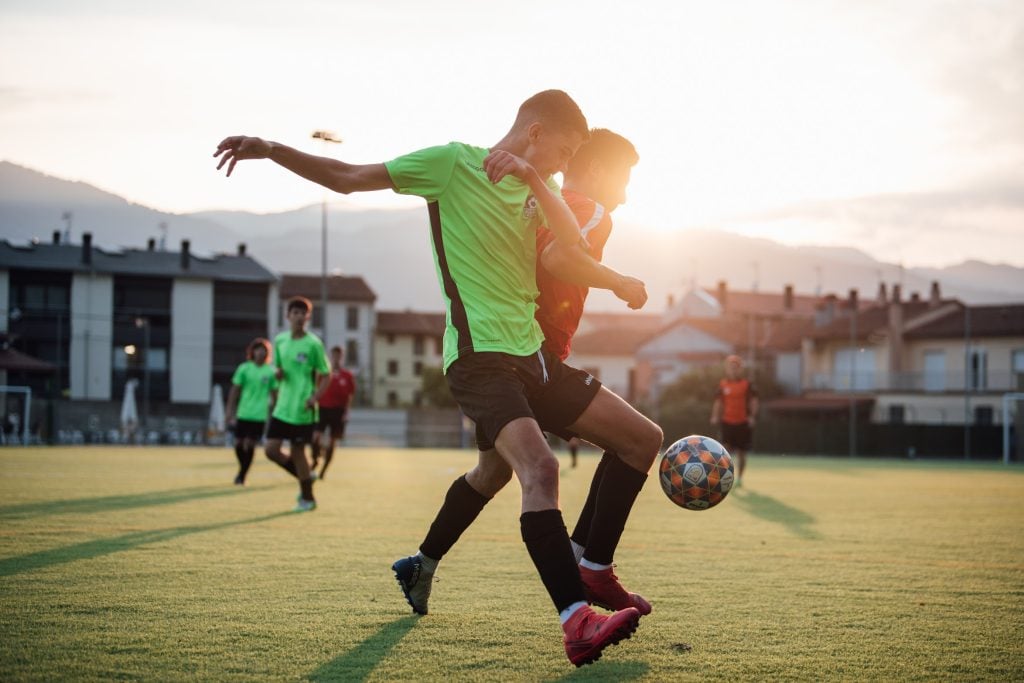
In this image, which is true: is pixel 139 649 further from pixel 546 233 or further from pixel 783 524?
pixel 783 524

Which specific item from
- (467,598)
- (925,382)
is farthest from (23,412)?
(925,382)

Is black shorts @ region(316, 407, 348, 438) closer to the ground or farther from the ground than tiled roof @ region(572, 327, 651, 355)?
closer to the ground

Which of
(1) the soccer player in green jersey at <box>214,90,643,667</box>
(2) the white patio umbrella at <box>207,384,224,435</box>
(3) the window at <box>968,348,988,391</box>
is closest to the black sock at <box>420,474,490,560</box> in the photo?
(1) the soccer player in green jersey at <box>214,90,643,667</box>

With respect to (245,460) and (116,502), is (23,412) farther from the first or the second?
(116,502)

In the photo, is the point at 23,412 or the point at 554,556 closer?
the point at 554,556

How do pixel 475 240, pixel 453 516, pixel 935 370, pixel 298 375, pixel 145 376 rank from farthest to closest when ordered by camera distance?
pixel 935 370
pixel 145 376
pixel 298 375
pixel 453 516
pixel 475 240

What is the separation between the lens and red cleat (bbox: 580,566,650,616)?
4.99 meters

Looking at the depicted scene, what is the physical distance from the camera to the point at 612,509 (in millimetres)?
5078

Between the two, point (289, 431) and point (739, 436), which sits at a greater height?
point (289, 431)

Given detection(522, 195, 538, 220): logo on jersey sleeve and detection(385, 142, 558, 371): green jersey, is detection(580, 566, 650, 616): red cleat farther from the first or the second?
detection(522, 195, 538, 220): logo on jersey sleeve

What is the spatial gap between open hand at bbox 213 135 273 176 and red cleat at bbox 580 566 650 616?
7.62 feet

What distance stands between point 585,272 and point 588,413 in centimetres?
64

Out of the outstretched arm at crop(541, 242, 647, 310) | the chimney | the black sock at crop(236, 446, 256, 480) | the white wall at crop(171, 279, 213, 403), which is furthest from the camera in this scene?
the white wall at crop(171, 279, 213, 403)

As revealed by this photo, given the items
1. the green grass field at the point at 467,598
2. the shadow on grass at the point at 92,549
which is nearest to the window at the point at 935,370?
the green grass field at the point at 467,598
